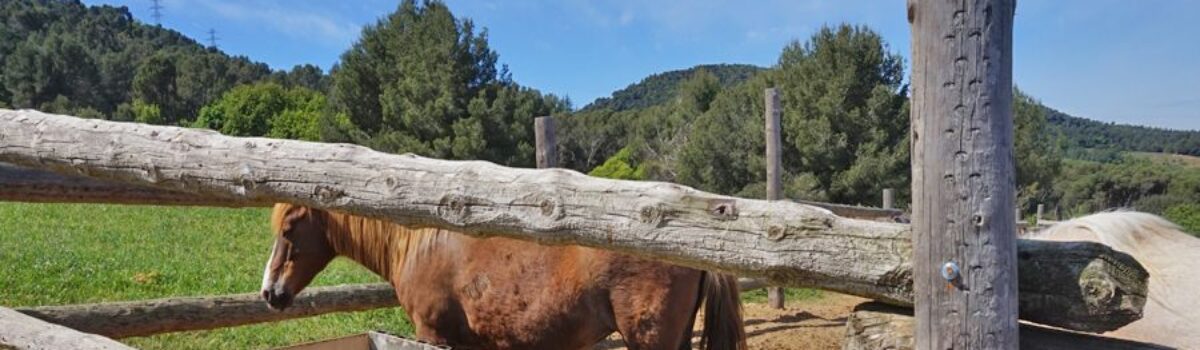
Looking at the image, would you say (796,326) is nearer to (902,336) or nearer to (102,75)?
(902,336)

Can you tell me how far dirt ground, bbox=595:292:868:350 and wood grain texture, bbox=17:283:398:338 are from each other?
1947mm

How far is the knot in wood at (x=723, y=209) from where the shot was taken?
4.81 feet

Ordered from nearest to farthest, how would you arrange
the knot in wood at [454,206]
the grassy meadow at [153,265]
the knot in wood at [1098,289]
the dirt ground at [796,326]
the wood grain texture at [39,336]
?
1. the knot in wood at [1098,289]
2. the knot in wood at [454,206]
3. the wood grain texture at [39,336]
4. the grassy meadow at [153,265]
5. the dirt ground at [796,326]

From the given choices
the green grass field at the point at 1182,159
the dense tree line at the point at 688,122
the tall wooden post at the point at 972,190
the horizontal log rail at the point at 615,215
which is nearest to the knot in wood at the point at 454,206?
the horizontal log rail at the point at 615,215

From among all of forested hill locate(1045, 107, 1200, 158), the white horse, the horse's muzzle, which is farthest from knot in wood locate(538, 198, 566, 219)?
forested hill locate(1045, 107, 1200, 158)

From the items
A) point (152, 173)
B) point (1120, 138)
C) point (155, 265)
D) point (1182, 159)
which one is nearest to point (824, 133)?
point (155, 265)

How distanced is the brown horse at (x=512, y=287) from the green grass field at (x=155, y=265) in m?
1.82

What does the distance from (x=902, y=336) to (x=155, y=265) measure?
990 cm

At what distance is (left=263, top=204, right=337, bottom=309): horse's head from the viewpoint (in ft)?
13.5

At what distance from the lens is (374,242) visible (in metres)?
4.28

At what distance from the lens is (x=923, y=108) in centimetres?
134

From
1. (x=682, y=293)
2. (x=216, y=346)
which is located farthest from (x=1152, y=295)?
(x=216, y=346)

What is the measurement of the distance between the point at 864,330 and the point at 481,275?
2594 mm

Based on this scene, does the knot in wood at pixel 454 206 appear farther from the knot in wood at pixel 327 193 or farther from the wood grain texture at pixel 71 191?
the wood grain texture at pixel 71 191
